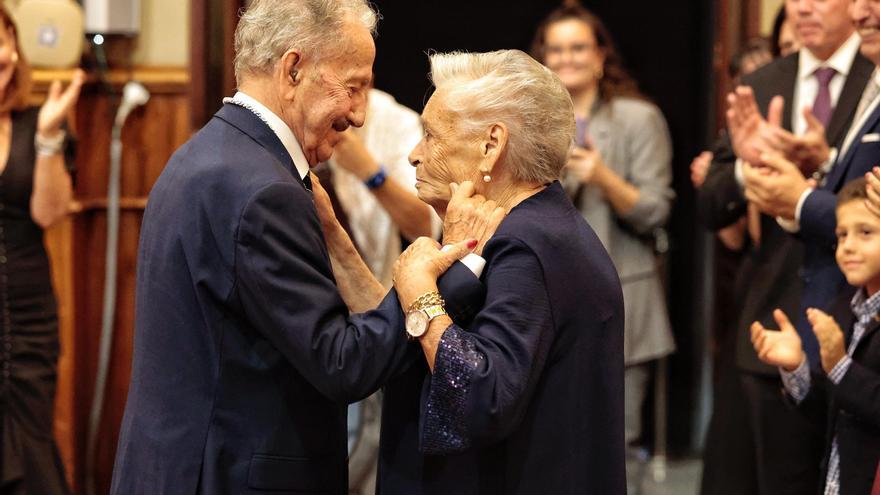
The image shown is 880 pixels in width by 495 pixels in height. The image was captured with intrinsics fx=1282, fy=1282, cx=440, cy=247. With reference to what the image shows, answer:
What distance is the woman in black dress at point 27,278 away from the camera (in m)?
3.86

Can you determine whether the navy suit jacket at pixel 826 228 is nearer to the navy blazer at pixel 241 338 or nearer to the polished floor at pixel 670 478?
the navy blazer at pixel 241 338

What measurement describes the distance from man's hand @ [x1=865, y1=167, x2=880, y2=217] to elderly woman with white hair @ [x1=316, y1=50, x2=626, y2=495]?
908 millimetres

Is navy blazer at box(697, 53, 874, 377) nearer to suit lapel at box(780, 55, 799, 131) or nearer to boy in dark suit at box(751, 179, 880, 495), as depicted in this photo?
suit lapel at box(780, 55, 799, 131)

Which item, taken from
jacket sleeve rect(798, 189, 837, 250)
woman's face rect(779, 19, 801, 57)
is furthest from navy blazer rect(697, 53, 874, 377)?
woman's face rect(779, 19, 801, 57)

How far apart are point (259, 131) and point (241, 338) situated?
0.36 meters

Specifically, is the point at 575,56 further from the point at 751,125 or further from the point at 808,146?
the point at 808,146

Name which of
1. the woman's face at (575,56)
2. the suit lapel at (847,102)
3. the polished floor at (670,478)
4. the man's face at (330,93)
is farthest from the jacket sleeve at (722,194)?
the man's face at (330,93)

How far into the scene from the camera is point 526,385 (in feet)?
6.81

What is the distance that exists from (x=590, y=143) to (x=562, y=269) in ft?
7.62

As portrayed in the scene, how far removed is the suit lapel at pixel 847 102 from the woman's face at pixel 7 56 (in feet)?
7.97

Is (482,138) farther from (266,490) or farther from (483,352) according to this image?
(266,490)

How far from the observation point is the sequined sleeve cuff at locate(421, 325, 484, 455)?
2037 mm

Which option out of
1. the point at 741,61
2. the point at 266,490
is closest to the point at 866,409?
the point at 266,490

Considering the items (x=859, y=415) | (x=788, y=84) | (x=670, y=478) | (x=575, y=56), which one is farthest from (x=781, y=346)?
(x=670, y=478)
